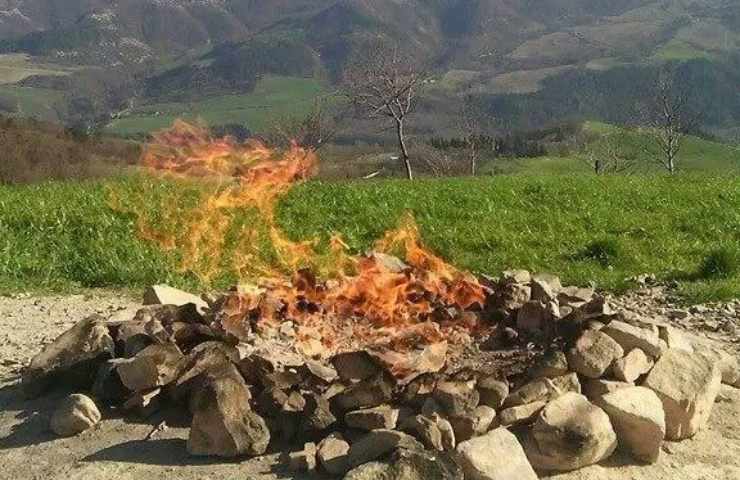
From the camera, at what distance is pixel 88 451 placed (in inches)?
224

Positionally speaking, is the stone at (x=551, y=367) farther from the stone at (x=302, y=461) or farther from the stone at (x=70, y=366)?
the stone at (x=70, y=366)

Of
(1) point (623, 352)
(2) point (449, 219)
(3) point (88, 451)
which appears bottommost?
(2) point (449, 219)

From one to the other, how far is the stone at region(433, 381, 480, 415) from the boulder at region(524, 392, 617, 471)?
0.46m

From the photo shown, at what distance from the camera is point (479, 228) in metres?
15.0

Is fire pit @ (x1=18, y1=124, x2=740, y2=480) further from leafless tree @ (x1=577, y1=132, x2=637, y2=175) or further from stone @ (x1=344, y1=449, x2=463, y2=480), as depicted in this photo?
leafless tree @ (x1=577, y1=132, x2=637, y2=175)

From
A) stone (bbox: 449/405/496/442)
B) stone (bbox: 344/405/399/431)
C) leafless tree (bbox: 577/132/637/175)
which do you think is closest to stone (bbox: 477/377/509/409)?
stone (bbox: 449/405/496/442)

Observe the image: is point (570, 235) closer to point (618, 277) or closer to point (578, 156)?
point (618, 277)

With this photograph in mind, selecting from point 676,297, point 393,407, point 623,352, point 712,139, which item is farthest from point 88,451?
point 712,139

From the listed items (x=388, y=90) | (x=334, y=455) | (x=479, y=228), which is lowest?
(x=388, y=90)

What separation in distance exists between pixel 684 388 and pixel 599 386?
716 mm

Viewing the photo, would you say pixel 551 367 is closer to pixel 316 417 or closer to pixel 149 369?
pixel 316 417

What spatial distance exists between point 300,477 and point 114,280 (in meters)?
7.45

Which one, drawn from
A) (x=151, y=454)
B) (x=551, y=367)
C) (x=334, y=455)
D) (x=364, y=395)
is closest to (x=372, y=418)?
(x=364, y=395)

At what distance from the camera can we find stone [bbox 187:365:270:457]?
5535 millimetres
